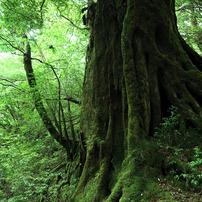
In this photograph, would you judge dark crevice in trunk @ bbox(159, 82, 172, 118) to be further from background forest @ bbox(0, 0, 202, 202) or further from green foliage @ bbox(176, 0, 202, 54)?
green foliage @ bbox(176, 0, 202, 54)

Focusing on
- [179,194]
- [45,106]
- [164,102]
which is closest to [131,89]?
[164,102]

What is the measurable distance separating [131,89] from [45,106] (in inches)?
228

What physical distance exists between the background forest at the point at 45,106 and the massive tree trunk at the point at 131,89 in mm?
512

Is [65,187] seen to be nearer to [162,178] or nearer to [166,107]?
[162,178]

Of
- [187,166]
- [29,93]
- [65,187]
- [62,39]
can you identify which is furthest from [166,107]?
[62,39]

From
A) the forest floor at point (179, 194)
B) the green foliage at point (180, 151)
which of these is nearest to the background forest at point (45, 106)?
the green foliage at point (180, 151)

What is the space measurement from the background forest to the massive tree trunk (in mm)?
512

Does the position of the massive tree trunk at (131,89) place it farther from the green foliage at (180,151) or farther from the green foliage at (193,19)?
the green foliage at (193,19)

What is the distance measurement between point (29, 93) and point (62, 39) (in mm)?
5053

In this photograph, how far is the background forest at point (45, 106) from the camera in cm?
341

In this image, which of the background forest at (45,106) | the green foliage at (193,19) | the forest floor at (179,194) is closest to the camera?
the forest floor at (179,194)

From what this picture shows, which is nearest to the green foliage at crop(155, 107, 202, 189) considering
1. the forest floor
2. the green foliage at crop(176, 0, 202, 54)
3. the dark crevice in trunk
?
the forest floor

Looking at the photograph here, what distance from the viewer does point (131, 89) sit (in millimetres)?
3781

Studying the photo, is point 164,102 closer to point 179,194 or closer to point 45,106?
point 179,194
